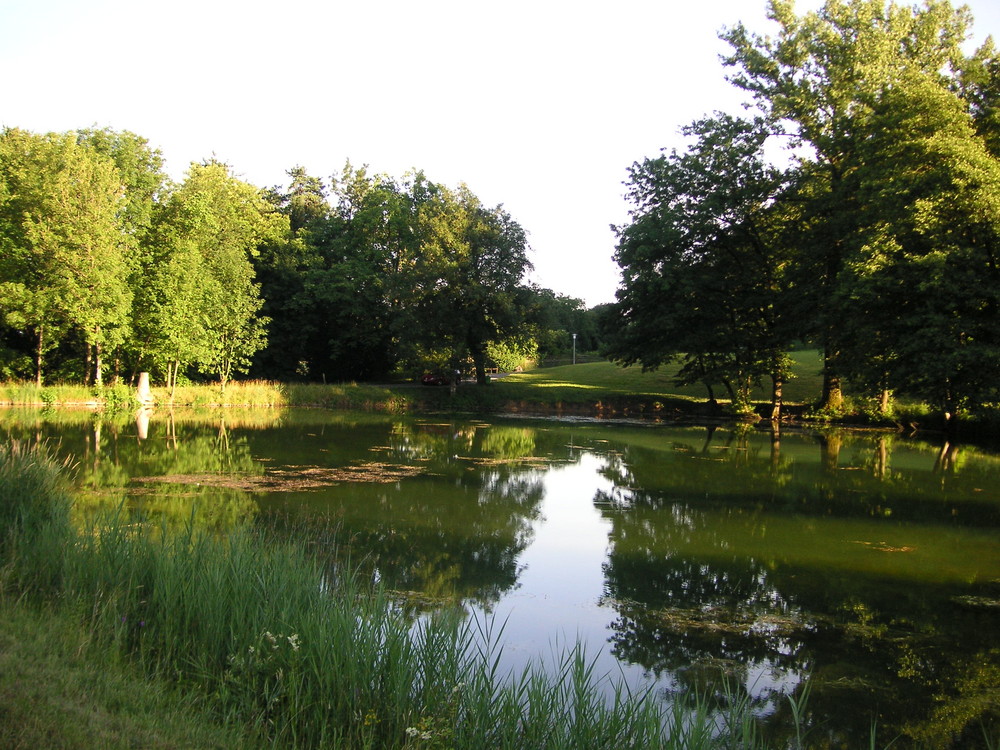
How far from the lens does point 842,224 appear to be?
2483 cm

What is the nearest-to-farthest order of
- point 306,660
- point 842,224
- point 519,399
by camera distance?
point 306,660 → point 842,224 → point 519,399

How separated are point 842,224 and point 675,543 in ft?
57.9

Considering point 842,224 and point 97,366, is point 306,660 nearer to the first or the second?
point 842,224

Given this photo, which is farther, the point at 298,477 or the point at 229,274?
the point at 229,274

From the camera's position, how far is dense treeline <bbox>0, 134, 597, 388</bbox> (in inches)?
1145

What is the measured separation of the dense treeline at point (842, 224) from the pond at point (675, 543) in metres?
3.56

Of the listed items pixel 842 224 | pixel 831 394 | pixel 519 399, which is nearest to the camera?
pixel 842 224

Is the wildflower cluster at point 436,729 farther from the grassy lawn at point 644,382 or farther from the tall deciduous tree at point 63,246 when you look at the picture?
the grassy lawn at point 644,382

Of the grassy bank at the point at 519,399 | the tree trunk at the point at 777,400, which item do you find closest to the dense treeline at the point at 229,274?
the grassy bank at the point at 519,399

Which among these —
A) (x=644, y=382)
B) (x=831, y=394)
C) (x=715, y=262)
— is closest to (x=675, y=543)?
(x=831, y=394)

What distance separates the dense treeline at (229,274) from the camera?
29.1m

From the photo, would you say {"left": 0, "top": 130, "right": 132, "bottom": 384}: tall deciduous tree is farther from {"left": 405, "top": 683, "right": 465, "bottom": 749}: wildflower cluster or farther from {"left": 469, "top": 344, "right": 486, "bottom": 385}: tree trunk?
{"left": 405, "top": 683, "right": 465, "bottom": 749}: wildflower cluster

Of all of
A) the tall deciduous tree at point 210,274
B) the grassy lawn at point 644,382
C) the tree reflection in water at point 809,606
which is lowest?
the tree reflection in water at point 809,606

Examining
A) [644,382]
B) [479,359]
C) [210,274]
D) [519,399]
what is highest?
[210,274]
